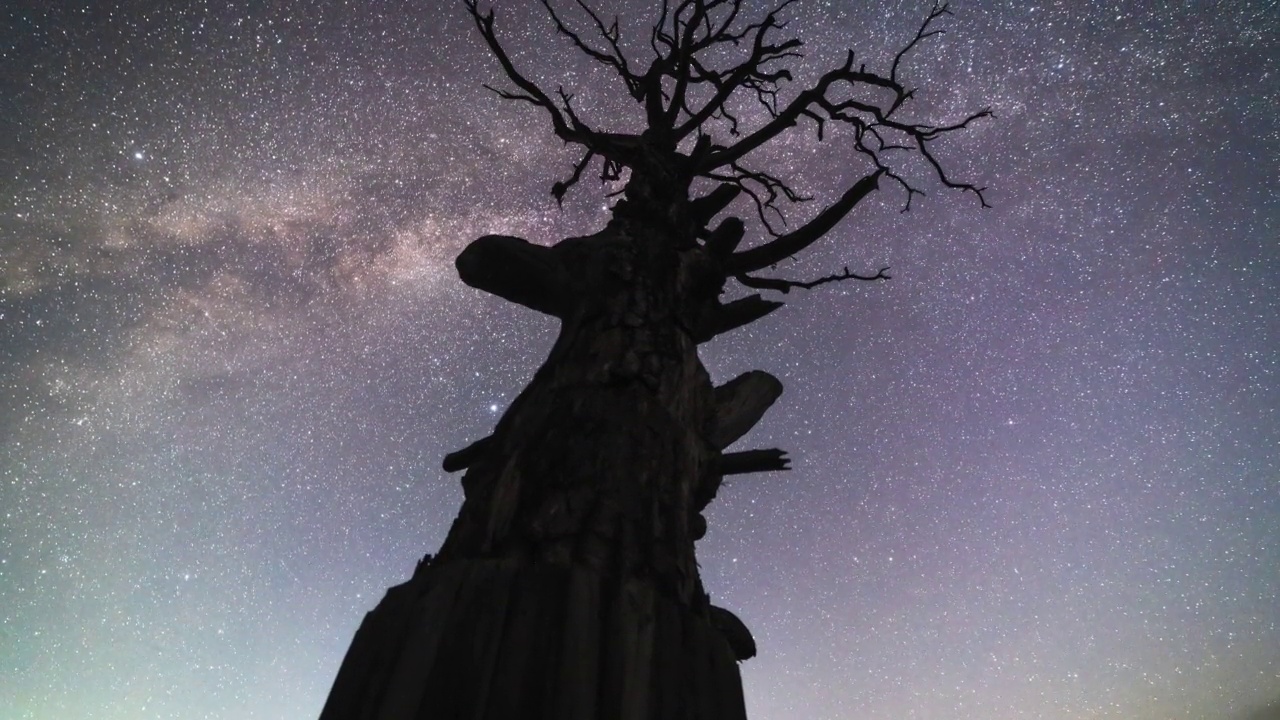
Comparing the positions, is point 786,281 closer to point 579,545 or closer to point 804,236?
point 804,236

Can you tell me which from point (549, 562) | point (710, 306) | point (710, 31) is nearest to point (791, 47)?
point (710, 31)

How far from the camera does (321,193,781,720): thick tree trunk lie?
1.80m

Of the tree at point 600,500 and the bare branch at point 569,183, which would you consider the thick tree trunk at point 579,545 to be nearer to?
the tree at point 600,500

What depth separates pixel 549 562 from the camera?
201 centimetres

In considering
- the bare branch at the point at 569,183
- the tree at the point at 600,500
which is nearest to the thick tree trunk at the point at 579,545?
the tree at the point at 600,500

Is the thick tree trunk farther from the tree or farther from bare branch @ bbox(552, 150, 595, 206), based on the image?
bare branch @ bbox(552, 150, 595, 206)

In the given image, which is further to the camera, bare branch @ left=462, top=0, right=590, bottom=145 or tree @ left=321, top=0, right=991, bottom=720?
bare branch @ left=462, top=0, right=590, bottom=145

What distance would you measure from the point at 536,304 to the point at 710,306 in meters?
0.88

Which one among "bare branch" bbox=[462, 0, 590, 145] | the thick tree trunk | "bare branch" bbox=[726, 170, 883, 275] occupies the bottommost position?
the thick tree trunk

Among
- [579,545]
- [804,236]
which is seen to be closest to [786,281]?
[804,236]

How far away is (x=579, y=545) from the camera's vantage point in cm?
213

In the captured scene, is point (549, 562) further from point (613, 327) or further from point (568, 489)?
point (613, 327)

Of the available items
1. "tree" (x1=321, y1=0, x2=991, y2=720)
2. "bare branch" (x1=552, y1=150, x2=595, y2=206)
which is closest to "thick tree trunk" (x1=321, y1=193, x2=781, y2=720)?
"tree" (x1=321, y1=0, x2=991, y2=720)

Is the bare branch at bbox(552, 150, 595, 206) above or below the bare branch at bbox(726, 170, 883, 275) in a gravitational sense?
above
